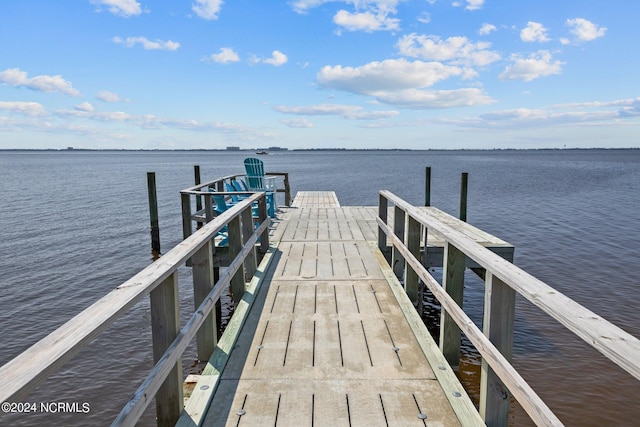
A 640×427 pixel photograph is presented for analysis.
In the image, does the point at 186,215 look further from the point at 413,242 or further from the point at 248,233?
the point at 413,242

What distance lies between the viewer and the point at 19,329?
8508mm

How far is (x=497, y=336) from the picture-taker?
2.40 meters

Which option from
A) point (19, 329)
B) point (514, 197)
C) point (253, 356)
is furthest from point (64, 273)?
point (514, 197)

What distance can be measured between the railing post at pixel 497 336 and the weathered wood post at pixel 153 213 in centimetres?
1110

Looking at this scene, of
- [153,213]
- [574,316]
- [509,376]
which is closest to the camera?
[574,316]

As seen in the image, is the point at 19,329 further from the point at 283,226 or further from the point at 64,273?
the point at 283,226

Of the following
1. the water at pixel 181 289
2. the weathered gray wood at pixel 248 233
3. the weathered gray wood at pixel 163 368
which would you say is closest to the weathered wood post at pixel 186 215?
the water at pixel 181 289

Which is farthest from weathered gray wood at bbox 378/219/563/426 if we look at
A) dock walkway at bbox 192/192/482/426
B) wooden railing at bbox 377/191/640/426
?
dock walkway at bbox 192/192/482/426

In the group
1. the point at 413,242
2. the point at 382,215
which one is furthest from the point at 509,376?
the point at 382,215

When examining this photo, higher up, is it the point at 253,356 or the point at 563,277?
the point at 253,356

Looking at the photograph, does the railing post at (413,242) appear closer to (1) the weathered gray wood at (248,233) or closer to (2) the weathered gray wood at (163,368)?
(1) the weathered gray wood at (248,233)

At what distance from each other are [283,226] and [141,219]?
45.8ft

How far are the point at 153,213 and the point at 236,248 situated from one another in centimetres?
929

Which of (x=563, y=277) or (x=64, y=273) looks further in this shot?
(x=64, y=273)
